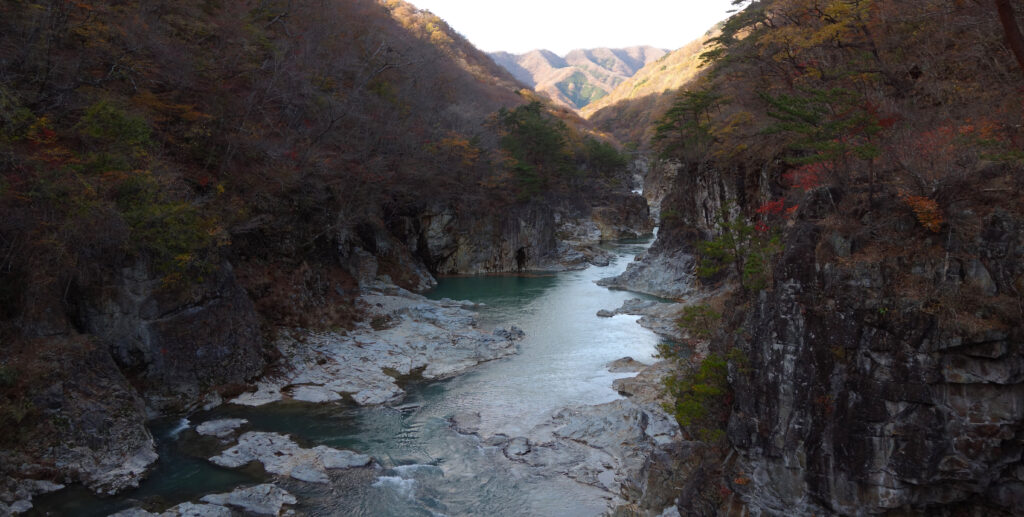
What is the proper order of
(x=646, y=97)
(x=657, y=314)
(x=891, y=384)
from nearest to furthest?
(x=891, y=384), (x=657, y=314), (x=646, y=97)

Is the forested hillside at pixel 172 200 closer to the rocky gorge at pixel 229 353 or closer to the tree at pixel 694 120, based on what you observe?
the rocky gorge at pixel 229 353

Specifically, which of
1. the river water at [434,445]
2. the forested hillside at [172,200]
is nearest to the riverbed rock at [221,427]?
the river water at [434,445]

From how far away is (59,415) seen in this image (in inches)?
439

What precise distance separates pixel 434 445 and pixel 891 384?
32.0 feet

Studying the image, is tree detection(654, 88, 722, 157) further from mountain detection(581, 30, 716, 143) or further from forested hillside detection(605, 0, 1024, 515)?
mountain detection(581, 30, 716, 143)

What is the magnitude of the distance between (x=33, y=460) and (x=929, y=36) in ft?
69.8

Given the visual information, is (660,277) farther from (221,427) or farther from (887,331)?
(887,331)

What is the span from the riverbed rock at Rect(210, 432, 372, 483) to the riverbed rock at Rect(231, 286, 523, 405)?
292cm

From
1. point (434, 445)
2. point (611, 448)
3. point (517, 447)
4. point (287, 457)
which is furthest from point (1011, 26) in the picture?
point (287, 457)

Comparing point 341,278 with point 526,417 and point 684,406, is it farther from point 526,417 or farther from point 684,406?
point 684,406

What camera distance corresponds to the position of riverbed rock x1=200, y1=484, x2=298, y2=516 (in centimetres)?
1004

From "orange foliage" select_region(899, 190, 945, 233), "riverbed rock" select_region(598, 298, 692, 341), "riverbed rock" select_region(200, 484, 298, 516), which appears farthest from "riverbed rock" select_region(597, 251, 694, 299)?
"riverbed rock" select_region(200, 484, 298, 516)

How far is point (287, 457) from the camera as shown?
12125 mm

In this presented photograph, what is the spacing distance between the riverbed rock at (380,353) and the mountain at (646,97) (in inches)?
3017
